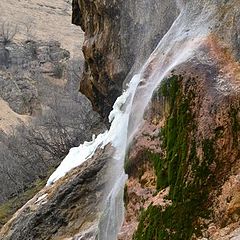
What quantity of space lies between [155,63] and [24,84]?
34.5m

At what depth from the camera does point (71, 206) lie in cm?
1087

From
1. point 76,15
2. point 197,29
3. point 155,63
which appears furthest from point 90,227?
point 76,15

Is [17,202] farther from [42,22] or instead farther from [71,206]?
[42,22]

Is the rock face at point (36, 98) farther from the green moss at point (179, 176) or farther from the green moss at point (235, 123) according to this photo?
the green moss at point (235, 123)

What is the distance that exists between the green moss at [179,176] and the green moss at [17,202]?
11.4m

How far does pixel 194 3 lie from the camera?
27.2ft

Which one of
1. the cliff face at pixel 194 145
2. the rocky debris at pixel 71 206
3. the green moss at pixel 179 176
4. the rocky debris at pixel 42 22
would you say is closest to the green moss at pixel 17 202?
the rocky debris at pixel 71 206

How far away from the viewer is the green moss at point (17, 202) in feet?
59.1

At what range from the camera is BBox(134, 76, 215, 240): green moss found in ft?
19.8

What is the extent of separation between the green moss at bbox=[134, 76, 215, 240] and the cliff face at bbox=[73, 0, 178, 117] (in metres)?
3.97

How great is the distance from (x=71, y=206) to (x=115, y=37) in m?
4.10

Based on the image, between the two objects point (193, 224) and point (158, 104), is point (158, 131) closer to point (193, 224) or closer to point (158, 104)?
point (158, 104)

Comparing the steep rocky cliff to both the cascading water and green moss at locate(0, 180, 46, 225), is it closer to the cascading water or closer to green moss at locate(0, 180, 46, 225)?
the cascading water

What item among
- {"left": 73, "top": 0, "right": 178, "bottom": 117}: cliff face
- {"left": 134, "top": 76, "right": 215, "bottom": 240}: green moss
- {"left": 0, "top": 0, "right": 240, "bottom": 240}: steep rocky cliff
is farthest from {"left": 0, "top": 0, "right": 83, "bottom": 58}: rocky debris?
{"left": 134, "top": 76, "right": 215, "bottom": 240}: green moss
